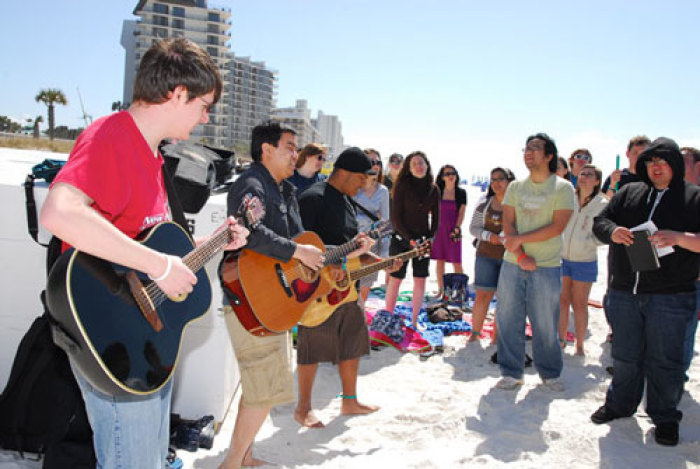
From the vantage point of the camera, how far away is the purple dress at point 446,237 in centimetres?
743

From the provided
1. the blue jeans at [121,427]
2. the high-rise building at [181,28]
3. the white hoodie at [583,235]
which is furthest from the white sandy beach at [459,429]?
the high-rise building at [181,28]

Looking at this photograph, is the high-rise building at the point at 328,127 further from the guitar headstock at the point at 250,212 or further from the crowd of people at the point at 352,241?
the guitar headstock at the point at 250,212

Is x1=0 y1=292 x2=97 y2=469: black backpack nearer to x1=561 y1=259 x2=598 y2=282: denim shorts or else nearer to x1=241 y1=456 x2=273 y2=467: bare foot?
x1=241 y1=456 x2=273 y2=467: bare foot

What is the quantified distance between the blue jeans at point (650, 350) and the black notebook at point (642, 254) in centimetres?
28

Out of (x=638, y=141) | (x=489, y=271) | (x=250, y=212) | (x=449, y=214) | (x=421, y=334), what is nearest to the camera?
(x=250, y=212)

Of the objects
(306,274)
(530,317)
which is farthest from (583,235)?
(306,274)

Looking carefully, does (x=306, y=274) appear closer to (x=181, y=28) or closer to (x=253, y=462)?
(x=253, y=462)

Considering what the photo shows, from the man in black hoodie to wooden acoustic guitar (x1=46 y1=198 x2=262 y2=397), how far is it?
10.9ft

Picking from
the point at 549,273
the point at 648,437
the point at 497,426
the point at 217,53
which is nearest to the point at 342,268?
the point at 497,426

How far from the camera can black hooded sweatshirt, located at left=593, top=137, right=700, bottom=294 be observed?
3.65 metres

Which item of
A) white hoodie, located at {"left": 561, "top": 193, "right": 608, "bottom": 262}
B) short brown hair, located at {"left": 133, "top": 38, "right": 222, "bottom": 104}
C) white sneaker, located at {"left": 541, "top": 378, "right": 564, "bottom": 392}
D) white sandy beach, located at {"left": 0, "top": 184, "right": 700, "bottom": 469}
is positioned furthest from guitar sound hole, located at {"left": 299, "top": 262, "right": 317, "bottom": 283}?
white hoodie, located at {"left": 561, "top": 193, "right": 608, "bottom": 262}

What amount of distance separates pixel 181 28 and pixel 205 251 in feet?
347

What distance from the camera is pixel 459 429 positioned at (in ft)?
12.3

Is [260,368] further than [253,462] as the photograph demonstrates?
No
